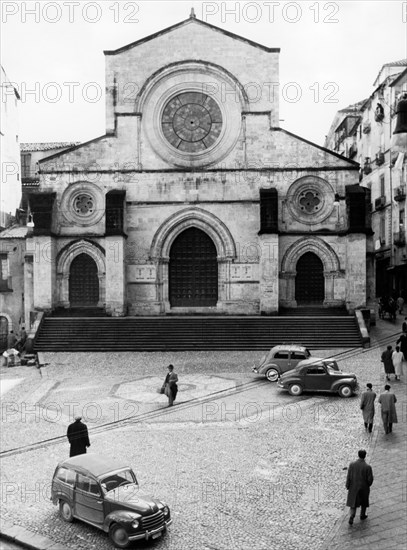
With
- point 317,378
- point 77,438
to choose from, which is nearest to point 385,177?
point 317,378

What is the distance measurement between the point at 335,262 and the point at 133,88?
14.4 meters

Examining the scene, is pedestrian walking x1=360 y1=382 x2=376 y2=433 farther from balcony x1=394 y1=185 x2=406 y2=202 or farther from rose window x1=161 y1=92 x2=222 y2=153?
balcony x1=394 y1=185 x2=406 y2=202

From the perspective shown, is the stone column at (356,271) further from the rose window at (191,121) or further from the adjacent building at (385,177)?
the rose window at (191,121)

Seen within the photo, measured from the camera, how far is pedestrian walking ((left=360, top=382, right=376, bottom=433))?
585 inches

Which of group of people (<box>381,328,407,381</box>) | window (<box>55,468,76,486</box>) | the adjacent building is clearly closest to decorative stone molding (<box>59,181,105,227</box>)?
the adjacent building

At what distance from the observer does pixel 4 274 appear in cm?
3541

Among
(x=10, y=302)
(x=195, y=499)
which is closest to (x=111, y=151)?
(x=10, y=302)

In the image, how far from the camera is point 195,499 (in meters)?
11.7

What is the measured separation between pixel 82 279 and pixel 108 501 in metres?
24.3

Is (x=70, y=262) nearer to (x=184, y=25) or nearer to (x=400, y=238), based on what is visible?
(x=184, y=25)

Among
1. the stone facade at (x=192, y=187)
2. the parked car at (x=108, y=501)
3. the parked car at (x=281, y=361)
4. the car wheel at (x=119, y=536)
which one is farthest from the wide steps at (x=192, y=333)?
the car wheel at (x=119, y=536)

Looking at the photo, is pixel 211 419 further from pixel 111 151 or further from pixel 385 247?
pixel 385 247

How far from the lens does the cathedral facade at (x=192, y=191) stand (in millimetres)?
33031

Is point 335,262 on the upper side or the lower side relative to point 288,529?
upper
